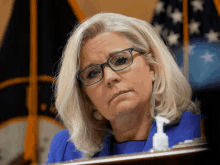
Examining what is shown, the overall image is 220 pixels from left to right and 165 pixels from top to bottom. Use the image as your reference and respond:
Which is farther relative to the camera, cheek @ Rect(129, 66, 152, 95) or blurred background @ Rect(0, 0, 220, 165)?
blurred background @ Rect(0, 0, 220, 165)

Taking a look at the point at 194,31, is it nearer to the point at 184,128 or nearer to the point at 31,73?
the point at 184,128

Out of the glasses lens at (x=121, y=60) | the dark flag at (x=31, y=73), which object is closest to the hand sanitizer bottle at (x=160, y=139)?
the glasses lens at (x=121, y=60)

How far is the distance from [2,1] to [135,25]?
0.80 metres

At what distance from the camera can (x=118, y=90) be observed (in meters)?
0.94

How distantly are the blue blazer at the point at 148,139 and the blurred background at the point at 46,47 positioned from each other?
10 cm

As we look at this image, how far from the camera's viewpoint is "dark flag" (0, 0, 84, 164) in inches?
49.6

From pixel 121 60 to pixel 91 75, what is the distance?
0.13 meters

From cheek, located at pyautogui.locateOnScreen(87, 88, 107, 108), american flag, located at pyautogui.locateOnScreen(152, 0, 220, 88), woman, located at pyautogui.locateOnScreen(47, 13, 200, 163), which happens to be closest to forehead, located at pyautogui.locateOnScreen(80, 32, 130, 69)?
woman, located at pyautogui.locateOnScreen(47, 13, 200, 163)

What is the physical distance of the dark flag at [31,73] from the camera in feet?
4.13

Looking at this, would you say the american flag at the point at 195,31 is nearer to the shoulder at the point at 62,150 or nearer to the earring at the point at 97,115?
the earring at the point at 97,115

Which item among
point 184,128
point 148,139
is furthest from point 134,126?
point 184,128

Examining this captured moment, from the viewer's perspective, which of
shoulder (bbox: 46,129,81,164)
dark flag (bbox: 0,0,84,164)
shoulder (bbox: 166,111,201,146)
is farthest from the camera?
dark flag (bbox: 0,0,84,164)

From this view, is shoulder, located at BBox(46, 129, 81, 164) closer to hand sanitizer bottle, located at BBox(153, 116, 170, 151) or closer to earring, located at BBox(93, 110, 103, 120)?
earring, located at BBox(93, 110, 103, 120)

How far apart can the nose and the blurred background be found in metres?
0.27
